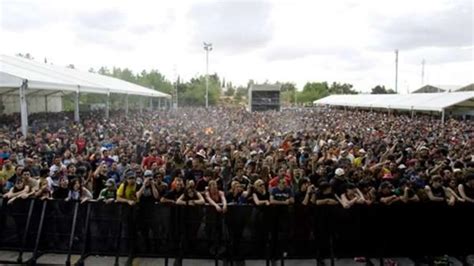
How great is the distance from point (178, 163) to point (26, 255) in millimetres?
3944

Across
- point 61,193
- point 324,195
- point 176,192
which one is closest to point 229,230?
point 176,192

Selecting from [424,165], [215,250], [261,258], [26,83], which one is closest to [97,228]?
[215,250]

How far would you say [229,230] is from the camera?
23.3 ft

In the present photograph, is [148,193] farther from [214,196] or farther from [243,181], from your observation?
[243,181]

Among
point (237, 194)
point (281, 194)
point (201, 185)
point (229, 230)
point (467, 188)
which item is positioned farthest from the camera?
point (201, 185)

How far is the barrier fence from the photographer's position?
7086mm

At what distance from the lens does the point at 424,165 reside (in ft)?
34.7

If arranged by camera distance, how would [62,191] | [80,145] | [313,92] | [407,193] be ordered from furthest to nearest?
[313,92]
[80,145]
[62,191]
[407,193]

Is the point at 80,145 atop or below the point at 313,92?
below

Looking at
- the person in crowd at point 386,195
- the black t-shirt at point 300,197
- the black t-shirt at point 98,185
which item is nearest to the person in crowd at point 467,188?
the person in crowd at point 386,195

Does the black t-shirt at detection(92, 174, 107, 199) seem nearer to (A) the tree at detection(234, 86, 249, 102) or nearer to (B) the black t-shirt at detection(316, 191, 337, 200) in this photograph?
(B) the black t-shirt at detection(316, 191, 337, 200)

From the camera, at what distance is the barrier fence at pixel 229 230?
709cm

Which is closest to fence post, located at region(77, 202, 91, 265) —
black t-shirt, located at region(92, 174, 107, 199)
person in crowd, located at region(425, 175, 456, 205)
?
black t-shirt, located at region(92, 174, 107, 199)

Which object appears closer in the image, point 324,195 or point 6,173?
point 324,195
